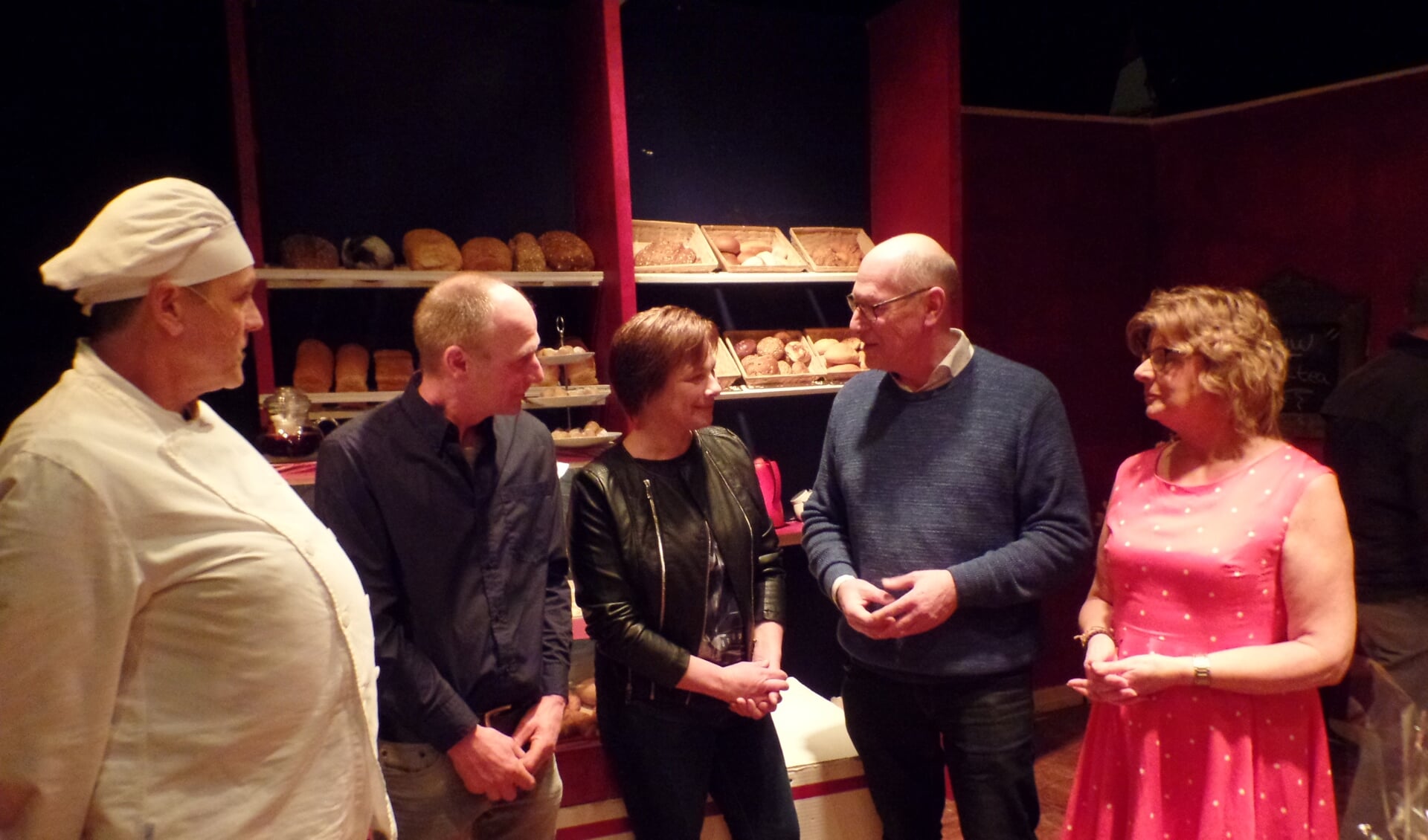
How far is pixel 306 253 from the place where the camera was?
9.50ft

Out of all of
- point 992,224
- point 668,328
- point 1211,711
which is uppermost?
point 992,224

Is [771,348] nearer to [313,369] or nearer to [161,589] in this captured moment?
[313,369]

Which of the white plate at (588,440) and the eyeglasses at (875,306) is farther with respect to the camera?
the white plate at (588,440)

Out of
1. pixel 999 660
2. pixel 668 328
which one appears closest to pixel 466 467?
pixel 668 328

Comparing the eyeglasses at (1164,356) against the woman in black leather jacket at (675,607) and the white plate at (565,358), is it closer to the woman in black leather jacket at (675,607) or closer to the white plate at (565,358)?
the woman in black leather jacket at (675,607)

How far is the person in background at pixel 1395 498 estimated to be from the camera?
2.66 meters

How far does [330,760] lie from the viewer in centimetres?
140

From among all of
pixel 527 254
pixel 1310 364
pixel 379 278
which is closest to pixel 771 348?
pixel 527 254

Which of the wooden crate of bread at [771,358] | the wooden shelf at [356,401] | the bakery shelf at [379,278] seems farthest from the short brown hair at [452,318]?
the wooden crate of bread at [771,358]

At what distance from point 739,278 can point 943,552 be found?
160 cm

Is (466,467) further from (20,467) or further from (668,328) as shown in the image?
(20,467)

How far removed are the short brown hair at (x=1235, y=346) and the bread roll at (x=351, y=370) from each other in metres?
2.25

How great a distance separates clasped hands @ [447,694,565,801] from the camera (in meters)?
1.77

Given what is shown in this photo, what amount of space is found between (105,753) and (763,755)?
1166 mm
